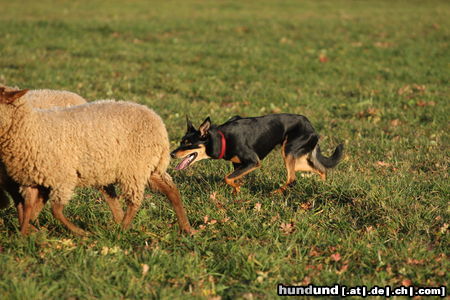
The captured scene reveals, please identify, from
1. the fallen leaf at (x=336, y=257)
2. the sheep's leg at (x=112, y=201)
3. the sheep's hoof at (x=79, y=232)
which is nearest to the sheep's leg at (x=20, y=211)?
the sheep's hoof at (x=79, y=232)

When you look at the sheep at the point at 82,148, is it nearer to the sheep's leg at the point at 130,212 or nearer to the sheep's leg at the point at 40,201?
the sheep's leg at the point at 130,212

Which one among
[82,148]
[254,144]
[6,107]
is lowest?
[254,144]

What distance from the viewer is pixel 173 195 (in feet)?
16.2

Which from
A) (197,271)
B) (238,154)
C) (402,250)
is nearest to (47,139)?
(197,271)

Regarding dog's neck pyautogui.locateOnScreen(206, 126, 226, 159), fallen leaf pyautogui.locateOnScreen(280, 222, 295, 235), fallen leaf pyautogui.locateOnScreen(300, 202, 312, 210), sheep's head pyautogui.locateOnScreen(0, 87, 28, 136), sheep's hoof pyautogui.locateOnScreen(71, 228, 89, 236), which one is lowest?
fallen leaf pyautogui.locateOnScreen(300, 202, 312, 210)

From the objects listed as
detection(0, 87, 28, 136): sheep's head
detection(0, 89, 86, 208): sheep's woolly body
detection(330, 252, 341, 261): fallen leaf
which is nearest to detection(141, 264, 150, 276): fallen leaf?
detection(330, 252, 341, 261): fallen leaf

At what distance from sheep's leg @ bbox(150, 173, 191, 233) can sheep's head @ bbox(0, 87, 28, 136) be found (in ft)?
4.59

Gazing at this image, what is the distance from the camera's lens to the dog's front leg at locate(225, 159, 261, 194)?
5.79 meters

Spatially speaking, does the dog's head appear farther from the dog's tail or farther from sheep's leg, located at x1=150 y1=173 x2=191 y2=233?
the dog's tail

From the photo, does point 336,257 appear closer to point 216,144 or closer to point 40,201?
point 216,144

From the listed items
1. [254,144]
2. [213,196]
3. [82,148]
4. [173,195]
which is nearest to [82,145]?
[82,148]

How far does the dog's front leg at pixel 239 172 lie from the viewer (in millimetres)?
5785

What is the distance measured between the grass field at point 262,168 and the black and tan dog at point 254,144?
0.25 m

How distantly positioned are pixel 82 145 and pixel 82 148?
3 centimetres
